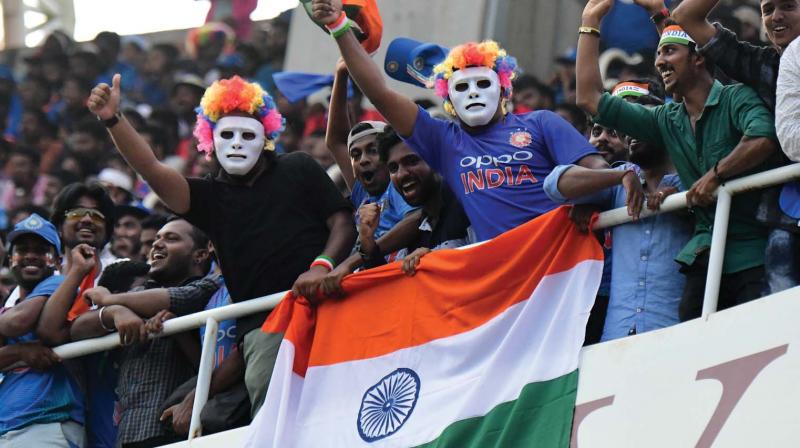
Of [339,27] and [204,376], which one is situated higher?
[339,27]

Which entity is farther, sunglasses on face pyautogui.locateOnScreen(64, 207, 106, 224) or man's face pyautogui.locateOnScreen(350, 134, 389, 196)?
sunglasses on face pyautogui.locateOnScreen(64, 207, 106, 224)

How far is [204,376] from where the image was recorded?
8172mm

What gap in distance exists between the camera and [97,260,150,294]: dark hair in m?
9.38

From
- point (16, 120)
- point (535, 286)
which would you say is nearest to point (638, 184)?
point (535, 286)

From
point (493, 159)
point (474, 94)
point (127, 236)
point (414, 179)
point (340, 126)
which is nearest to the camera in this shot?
point (493, 159)

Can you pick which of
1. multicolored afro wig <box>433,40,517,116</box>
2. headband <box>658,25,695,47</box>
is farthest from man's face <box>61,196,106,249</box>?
headband <box>658,25,695,47</box>

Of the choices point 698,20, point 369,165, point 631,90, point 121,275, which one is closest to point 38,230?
point 121,275

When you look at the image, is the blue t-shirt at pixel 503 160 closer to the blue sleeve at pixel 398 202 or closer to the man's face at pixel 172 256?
the blue sleeve at pixel 398 202

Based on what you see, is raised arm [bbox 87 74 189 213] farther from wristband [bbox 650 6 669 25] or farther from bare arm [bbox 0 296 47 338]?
wristband [bbox 650 6 669 25]

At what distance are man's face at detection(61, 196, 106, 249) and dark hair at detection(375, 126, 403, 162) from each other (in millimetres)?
2215

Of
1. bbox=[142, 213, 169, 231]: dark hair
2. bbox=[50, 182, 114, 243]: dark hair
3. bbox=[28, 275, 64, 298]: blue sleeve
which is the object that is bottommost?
bbox=[28, 275, 64, 298]: blue sleeve

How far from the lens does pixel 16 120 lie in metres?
17.1

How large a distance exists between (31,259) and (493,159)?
119 inches

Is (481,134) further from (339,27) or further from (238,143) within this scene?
(238,143)
